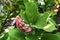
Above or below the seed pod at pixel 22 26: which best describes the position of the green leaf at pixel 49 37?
below

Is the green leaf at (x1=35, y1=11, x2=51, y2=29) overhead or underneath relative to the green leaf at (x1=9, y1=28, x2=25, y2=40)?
overhead

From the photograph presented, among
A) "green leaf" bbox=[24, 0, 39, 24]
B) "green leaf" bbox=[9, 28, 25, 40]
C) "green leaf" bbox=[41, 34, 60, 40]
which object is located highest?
"green leaf" bbox=[24, 0, 39, 24]

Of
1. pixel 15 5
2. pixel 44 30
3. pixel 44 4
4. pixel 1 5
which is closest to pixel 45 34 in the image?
pixel 44 30

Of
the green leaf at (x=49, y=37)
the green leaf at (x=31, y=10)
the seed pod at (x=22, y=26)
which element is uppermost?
the green leaf at (x=31, y=10)

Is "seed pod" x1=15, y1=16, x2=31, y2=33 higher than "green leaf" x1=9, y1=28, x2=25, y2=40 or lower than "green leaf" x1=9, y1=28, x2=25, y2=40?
higher

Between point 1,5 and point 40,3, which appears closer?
point 40,3

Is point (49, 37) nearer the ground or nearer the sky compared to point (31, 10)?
nearer the ground

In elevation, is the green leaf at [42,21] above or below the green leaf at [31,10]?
below

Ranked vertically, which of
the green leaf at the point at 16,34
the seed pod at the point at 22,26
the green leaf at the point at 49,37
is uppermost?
the seed pod at the point at 22,26

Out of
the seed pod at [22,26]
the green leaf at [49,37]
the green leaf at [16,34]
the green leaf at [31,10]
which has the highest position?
the green leaf at [31,10]

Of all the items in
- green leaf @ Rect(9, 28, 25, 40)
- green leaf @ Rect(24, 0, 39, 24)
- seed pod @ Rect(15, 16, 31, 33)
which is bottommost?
green leaf @ Rect(9, 28, 25, 40)

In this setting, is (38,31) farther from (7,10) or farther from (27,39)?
(7,10)
